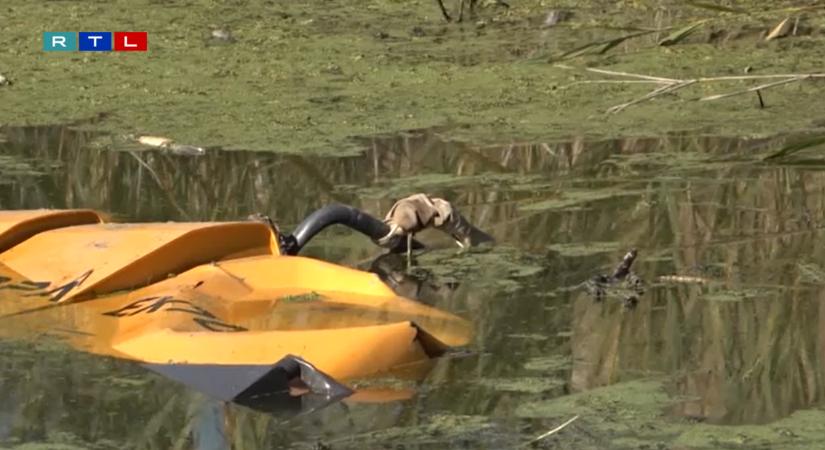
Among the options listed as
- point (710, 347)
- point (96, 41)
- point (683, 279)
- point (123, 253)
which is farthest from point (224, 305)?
point (96, 41)

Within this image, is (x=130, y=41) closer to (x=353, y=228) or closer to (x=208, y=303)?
(x=353, y=228)

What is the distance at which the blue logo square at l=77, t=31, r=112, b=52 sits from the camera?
7383 mm

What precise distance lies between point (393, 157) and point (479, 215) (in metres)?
0.79

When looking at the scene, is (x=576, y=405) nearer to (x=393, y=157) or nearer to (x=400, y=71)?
(x=393, y=157)

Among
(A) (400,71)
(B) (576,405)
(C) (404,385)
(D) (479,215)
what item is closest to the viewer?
(B) (576,405)

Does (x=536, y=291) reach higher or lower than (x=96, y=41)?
lower

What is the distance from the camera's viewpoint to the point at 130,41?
745cm

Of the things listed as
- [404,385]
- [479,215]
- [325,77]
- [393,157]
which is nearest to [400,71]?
[325,77]

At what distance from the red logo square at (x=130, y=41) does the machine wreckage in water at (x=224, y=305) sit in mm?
3078

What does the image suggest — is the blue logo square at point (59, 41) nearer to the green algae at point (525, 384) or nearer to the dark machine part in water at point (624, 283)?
the dark machine part in water at point (624, 283)

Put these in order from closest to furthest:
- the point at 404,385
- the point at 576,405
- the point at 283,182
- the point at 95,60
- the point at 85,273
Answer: the point at 576,405 < the point at 404,385 < the point at 85,273 < the point at 283,182 < the point at 95,60

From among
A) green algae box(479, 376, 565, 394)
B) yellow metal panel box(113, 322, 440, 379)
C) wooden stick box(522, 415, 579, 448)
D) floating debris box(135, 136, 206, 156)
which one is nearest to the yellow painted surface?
yellow metal panel box(113, 322, 440, 379)

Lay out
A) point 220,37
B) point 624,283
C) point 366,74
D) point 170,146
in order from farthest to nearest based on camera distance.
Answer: point 220,37 → point 366,74 → point 170,146 → point 624,283

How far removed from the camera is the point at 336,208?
4191 mm
